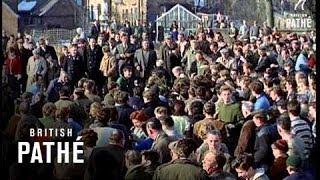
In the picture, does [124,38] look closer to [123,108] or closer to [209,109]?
[123,108]

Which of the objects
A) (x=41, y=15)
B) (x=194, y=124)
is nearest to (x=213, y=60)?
(x=194, y=124)

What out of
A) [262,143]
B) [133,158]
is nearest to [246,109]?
[262,143]

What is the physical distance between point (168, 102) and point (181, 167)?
1192 mm

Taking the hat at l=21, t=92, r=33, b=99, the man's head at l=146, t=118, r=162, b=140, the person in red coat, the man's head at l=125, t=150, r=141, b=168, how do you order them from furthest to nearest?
1. the hat at l=21, t=92, r=33, b=99
2. the person in red coat
3. the man's head at l=146, t=118, r=162, b=140
4. the man's head at l=125, t=150, r=141, b=168

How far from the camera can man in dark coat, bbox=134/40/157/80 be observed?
8.86 m

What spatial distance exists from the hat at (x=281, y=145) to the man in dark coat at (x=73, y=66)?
1843 millimetres

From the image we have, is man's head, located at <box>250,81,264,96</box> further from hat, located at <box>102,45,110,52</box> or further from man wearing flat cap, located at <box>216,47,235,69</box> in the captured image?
hat, located at <box>102,45,110,52</box>

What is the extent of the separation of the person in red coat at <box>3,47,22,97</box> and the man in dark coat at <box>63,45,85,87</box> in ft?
1.43

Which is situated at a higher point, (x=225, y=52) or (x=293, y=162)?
(x=225, y=52)

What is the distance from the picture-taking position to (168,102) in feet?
28.5

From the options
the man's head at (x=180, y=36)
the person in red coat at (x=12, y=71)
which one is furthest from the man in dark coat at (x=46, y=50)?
the man's head at (x=180, y=36)

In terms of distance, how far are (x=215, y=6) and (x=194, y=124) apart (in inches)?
41.0

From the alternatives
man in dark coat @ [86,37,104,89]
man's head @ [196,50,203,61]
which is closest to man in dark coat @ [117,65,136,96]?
man in dark coat @ [86,37,104,89]

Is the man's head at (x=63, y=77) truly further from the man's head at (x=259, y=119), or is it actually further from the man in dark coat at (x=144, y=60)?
the man's head at (x=259, y=119)
